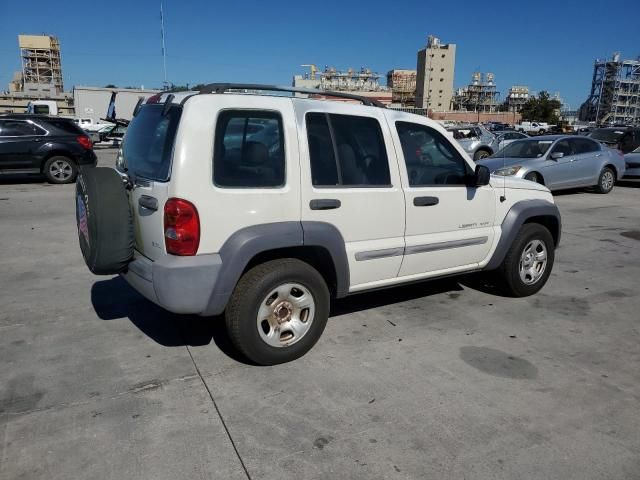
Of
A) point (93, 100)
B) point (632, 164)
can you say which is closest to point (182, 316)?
point (632, 164)

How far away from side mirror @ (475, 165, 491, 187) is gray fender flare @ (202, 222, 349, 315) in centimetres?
154

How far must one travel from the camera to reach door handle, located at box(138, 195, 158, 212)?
125 inches

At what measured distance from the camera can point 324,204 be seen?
3.51 m

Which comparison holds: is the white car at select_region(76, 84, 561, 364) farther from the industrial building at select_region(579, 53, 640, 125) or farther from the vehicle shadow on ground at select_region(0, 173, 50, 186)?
the industrial building at select_region(579, 53, 640, 125)

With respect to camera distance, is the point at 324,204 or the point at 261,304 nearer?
the point at 261,304

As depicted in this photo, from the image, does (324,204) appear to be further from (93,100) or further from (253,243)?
(93,100)

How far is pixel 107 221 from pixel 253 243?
995 mm

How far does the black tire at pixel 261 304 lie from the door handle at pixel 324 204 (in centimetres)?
40

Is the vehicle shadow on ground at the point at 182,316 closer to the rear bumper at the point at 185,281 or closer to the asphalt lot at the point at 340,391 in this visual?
the asphalt lot at the point at 340,391

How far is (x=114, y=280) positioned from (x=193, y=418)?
2.92m

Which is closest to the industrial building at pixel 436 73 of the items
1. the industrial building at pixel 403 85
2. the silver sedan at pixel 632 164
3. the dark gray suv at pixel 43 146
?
the industrial building at pixel 403 85

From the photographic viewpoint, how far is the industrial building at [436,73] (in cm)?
14488

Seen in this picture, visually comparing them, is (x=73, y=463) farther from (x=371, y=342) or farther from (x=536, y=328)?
(x=536, y=328)

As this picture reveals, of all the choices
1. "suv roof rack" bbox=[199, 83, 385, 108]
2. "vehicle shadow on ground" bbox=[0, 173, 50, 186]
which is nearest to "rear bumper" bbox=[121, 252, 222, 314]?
"suv roof rack" bbox=[199, 83, 385, 108]
